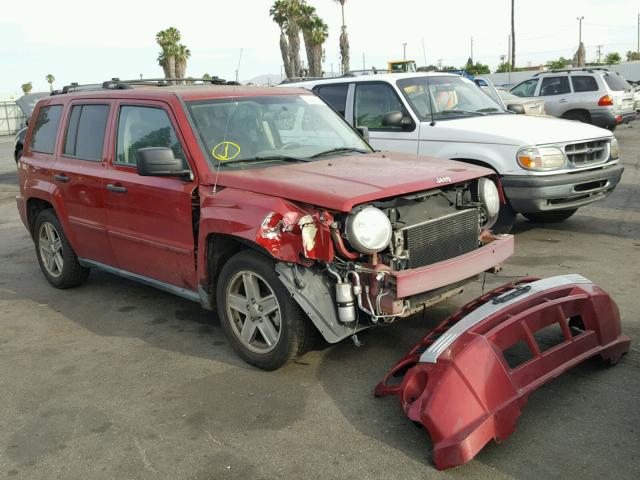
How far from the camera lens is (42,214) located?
21.0 ft

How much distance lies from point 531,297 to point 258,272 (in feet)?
5.40

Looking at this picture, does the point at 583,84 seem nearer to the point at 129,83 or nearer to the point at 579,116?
the point at 579,116

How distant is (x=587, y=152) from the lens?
24.0 feet

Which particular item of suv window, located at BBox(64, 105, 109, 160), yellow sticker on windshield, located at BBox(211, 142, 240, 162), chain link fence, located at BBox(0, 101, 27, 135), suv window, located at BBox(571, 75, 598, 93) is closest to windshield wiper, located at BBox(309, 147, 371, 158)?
yellow sticker on windshield, located at BBox(211, 142, 240, 162)

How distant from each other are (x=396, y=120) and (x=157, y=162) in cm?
390

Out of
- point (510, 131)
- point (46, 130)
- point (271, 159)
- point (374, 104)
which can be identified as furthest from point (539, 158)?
point (46, 130)

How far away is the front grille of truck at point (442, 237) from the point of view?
4070 millimetres

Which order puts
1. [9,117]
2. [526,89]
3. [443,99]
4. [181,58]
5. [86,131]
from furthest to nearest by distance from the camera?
[181,58], [9,117], [526,89], [443,99], [86,131]

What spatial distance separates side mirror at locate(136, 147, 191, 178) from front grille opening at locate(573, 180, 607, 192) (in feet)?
14.8

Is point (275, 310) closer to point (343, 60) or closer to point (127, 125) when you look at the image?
point (127, 125)

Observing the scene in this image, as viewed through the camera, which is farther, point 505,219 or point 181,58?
point 181,58

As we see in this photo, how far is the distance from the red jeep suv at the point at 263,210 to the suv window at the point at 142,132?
0.05 feet

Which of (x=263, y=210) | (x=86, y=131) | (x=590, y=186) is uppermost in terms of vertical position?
(x=86, y=131)

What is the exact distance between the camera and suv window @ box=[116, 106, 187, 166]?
4887 millimetres
